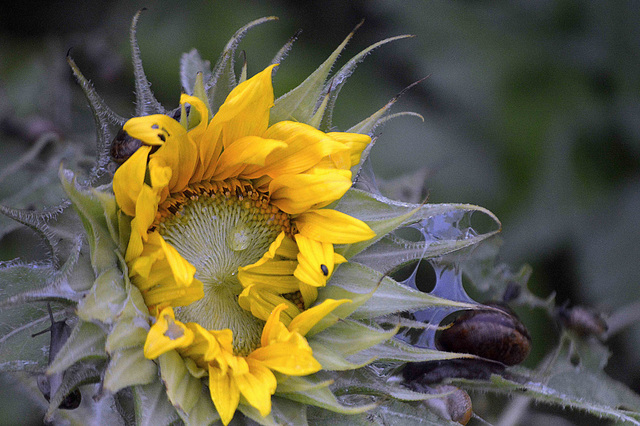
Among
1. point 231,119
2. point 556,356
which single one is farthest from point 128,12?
point 556,356

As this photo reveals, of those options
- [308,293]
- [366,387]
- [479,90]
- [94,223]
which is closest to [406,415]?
[366,387]

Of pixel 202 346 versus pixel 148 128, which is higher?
pixel 148 128

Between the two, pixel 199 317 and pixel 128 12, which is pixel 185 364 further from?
pixel 128 12

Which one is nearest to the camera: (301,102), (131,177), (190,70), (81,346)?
(81,346)

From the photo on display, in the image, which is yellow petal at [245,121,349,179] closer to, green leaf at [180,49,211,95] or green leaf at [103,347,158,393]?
green leaf at [180,49,211,95]

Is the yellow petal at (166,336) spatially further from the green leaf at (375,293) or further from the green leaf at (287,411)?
the green leaf at (375,293)

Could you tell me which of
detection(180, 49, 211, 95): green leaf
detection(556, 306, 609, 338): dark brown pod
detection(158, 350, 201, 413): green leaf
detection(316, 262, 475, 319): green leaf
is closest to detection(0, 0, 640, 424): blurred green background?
detection(556, 306, 609, 338): dark brown pod

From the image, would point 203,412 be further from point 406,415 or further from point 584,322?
point 584,322
